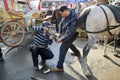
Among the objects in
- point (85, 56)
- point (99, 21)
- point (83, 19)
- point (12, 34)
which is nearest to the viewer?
point (99, 21)

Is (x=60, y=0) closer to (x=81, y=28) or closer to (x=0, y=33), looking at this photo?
(x=0, y=33)

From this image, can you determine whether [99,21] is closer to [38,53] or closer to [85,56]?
[85,56]

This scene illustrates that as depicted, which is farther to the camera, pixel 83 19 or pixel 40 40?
pixel 40 40

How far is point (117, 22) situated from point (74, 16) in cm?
91

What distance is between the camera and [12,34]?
6980mm

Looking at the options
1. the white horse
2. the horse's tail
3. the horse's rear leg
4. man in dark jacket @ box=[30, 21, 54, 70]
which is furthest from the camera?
man in dark jacket @ box=[30, 21, 54, 70]

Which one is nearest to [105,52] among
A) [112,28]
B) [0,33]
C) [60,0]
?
[112,28]

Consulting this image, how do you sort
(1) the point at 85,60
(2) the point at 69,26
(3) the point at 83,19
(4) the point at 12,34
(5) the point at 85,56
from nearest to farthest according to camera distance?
(3) the point at 83,19 → (2) the point at 69,26 → (5) the point at 85,56 → (1) the point at 85,60 → (4) the point at 12,34

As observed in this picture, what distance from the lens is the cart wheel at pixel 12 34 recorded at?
263 inches

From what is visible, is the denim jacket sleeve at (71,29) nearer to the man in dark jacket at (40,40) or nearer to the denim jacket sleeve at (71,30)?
the denim jacket sleeve at (71,30)

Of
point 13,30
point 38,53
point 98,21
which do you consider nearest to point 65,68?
point 38,53

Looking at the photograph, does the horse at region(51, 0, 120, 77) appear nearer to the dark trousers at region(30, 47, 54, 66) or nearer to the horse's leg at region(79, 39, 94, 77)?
the horse's leg at region(79, 39, 94, 77)

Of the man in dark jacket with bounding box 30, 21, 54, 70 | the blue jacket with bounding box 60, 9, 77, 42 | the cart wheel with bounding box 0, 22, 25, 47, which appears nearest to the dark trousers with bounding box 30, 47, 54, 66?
the man in dark jacket with bounding box 30, 21, 54, 70

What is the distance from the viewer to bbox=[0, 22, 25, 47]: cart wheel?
667 centimetres
